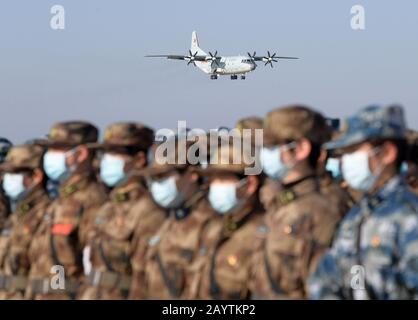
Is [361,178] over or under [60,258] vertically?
over

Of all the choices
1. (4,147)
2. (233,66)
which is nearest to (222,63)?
(233,66)

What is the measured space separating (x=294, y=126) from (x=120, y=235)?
13.3 ft

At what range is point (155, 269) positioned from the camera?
1330 cm

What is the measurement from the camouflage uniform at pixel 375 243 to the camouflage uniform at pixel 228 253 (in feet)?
6.23

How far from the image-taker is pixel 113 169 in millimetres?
15727

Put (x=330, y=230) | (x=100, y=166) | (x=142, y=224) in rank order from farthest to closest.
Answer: (x=100, y=166) < (x=142, y=224) < (x=330, y=230)

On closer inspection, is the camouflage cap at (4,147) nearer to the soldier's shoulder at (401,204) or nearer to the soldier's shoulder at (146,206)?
the soldier's shoulder at (146,206)

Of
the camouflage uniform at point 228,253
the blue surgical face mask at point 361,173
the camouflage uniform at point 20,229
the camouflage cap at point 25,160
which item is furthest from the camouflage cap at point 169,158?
the blue surgical face mask at point 361,173

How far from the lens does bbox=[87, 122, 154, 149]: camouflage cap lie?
15703 mm

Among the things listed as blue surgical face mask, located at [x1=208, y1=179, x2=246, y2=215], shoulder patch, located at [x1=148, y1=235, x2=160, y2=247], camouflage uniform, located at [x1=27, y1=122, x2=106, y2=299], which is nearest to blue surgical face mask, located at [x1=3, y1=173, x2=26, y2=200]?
camouflage uniform, located at [x1=27, y1=122, x2=106, y2=299]

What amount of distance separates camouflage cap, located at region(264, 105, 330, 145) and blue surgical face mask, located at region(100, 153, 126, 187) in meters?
4.23
